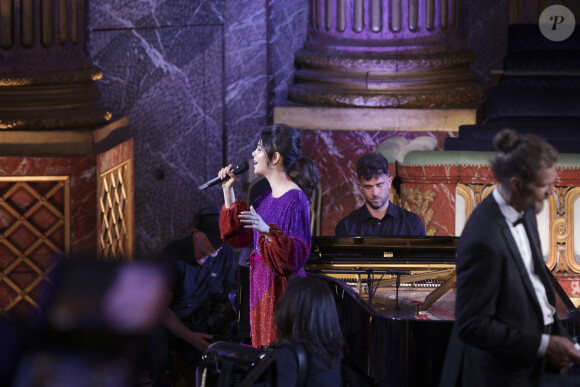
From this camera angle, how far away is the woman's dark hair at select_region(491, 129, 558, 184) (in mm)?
3236

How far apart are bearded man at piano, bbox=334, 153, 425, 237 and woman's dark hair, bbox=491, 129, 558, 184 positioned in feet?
7.87

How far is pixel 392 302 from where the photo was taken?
4945mm

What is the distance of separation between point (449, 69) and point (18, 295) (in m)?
3.73

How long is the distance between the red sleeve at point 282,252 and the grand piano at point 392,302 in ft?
1.26

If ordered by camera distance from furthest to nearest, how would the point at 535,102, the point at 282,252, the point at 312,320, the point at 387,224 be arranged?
the point at 535,102 < the point at 387,224 < the point at 282,252 < the point at 312,320

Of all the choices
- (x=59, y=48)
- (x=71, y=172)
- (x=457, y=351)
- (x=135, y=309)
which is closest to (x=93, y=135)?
(x=71, y=172)

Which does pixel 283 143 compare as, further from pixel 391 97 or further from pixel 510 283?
pixel 391 97

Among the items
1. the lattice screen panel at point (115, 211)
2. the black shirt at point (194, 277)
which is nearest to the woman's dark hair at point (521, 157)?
the black shirt at point (194, 277)

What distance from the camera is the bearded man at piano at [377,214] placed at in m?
5.73

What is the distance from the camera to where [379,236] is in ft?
17.7

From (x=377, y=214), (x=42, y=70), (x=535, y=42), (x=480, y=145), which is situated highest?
(x=535, y=42)

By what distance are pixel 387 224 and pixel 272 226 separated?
1.62 m

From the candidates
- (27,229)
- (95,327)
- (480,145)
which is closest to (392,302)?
(480,145)

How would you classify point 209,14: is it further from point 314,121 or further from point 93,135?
point 93,135
